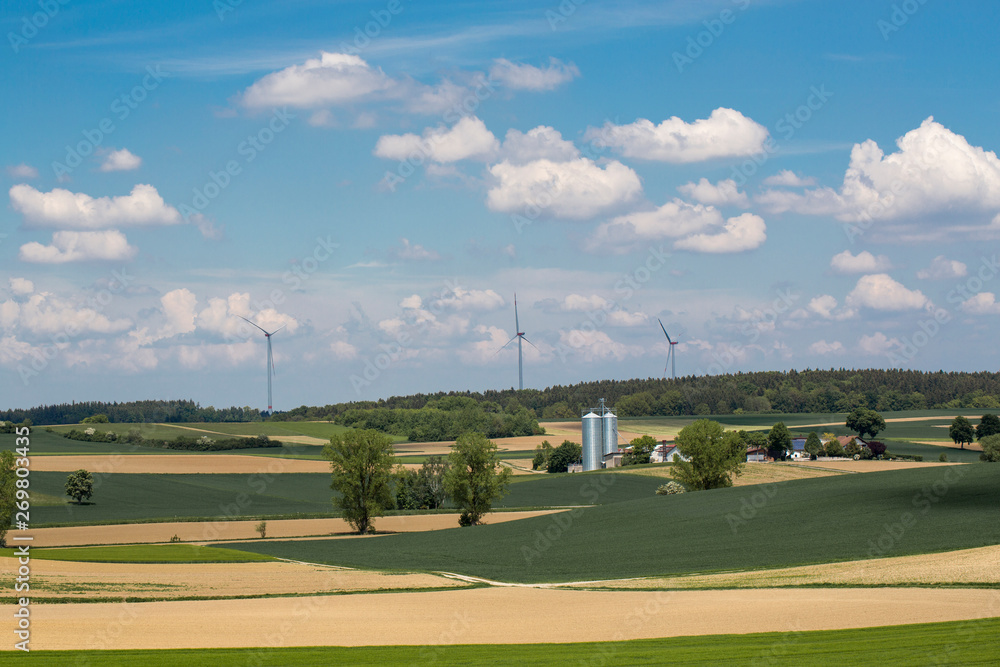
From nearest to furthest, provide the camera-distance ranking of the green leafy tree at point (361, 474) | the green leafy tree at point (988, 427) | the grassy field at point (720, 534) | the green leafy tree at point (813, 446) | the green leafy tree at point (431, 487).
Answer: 1. the grassy field at point (720, 534)
2. the green leafy tree at point (361, 474)
3. the green leafy tree at point (431, 487)
4. the green leafy tree at point (813, 446)
5. the green leafy tree at point (988, 427)

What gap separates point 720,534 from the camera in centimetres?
5603

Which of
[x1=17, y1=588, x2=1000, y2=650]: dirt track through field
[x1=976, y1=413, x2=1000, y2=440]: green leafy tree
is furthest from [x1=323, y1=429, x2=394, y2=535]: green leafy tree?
[x1=976, y1=413, x2=1000, y2=440]: green leafy tree

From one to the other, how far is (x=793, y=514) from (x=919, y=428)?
116757 millimetres

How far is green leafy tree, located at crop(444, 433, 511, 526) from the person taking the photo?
78.2 meters

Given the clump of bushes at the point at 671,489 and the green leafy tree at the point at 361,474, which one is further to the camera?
the clump of bushes at the point at 671,489

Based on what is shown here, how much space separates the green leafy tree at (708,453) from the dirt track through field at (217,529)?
18175 millimetres

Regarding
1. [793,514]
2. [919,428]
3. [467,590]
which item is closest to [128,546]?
[467,590]

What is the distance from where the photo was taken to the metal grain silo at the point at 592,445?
428 feet

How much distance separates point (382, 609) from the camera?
108ft

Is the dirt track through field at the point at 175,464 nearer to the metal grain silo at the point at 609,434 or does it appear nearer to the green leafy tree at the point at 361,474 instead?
the green leafy tree at the point at 361,474

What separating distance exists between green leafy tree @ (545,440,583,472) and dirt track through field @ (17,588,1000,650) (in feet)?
309

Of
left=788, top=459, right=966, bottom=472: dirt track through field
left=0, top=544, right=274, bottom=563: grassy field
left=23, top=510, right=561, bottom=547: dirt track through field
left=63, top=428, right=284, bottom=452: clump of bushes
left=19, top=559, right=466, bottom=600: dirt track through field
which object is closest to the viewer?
left=19, top=559, right=466, bottom=600: dirt track through field

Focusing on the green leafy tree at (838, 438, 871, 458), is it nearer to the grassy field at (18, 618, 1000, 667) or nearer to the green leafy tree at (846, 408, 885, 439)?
the green leafy tree at (846, 408, 885, 439)

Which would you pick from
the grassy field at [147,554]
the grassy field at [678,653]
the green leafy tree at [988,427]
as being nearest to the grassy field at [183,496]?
the grassy field at [147,554]
